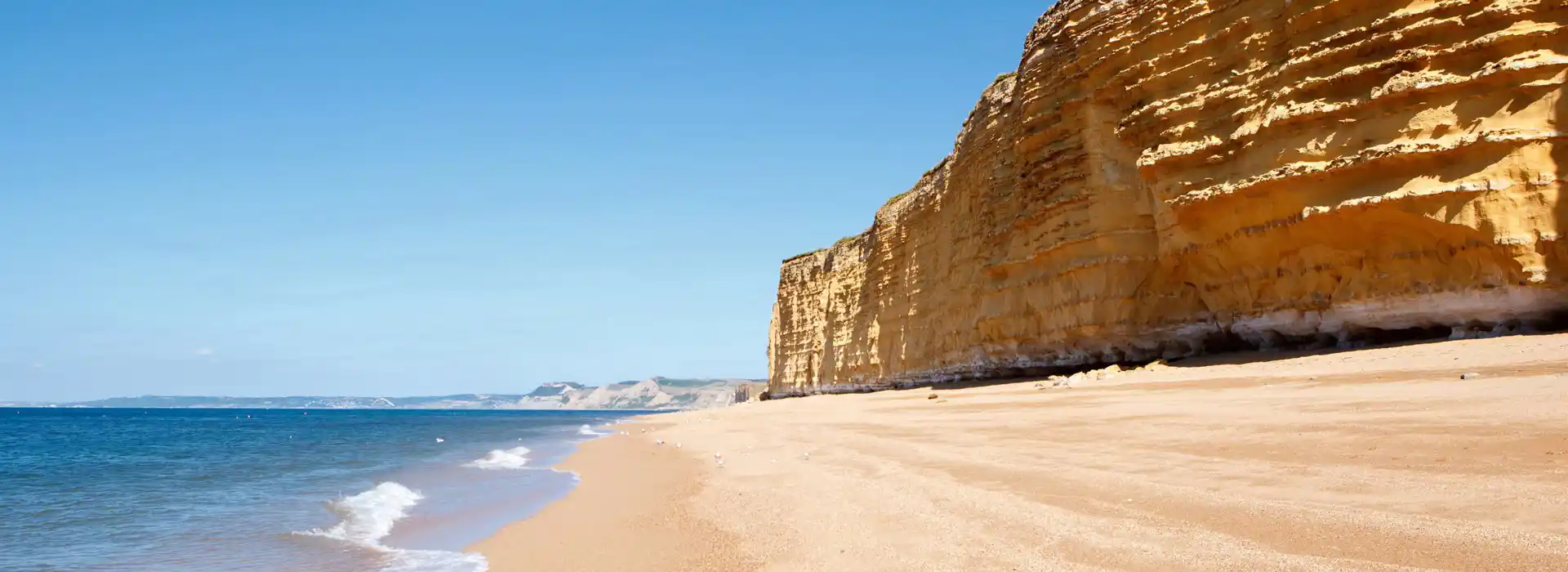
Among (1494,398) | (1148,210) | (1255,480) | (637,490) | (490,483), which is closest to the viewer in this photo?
(1255,480)

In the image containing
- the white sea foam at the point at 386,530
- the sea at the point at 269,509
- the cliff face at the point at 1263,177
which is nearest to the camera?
the white sea foam at the point at 386,530

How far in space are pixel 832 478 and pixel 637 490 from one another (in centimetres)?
401

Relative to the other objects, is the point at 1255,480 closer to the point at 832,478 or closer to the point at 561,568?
the point at 832,478

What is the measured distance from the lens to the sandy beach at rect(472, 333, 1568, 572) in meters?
5.18

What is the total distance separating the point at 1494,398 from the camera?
25.9 feet

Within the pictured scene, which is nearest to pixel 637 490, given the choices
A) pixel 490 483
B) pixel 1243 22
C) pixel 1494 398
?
pixel 490 483

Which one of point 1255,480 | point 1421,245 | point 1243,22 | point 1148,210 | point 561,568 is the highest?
point 1243,22

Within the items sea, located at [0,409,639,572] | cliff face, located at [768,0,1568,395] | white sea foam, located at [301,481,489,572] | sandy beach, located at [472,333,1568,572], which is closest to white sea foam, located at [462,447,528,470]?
sea, located at [0,409,639,572]

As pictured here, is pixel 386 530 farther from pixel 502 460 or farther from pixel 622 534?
pixel 502 460

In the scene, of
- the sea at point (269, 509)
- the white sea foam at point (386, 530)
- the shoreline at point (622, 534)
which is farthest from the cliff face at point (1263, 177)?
the white sea foam at point (386, 530)

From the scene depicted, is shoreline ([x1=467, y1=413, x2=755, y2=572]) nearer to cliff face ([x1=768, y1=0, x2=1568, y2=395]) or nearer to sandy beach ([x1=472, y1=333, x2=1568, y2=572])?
sandy beach ([x1=472, y1=333, x2=1568, y2=572])

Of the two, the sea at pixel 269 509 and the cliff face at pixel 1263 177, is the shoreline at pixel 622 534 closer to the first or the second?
the sea at pixel 269 509

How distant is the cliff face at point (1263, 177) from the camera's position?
13.4m

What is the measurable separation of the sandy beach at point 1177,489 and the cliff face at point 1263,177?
2.04 metres
